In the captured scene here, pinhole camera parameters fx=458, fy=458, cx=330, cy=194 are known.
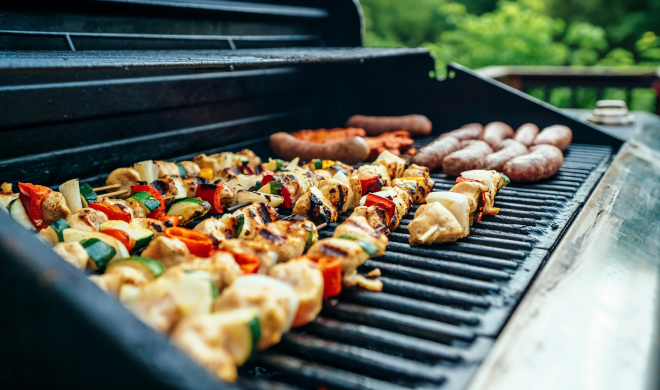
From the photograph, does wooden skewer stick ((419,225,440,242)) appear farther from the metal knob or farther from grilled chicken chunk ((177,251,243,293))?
the metal knob

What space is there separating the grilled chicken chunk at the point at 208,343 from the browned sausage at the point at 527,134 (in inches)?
153

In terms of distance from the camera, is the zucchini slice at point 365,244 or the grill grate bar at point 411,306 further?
the zucchini slice at point 365,244

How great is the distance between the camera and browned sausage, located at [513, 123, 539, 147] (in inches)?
174

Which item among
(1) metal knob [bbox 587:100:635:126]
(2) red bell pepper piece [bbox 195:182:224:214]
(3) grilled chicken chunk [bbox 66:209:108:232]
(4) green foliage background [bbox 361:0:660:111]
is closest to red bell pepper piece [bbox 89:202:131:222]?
(3) grilled chicken chunk [bbox 66:209:108:232]

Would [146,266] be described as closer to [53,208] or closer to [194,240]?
[194,240]

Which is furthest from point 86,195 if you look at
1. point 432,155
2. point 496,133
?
point 496,133

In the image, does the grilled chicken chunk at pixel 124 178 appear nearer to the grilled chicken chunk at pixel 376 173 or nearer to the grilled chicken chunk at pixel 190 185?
the grilled chicken chunk at pixel 190 185

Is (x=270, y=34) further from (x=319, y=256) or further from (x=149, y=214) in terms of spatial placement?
(x=319, y=256)

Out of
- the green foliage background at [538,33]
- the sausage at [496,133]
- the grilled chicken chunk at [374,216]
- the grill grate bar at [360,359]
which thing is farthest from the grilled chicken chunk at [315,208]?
the green foliage background at [538,33]

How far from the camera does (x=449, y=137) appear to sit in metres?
4.45

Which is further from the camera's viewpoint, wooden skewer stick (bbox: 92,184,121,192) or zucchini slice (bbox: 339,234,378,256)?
wooden skewer stick (bbox: 92,184,121,192)

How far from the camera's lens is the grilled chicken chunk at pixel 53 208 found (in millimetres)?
2445

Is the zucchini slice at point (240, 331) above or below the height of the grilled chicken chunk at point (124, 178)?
above

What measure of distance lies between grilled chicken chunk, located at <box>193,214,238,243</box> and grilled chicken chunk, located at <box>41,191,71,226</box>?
0.78 meters
